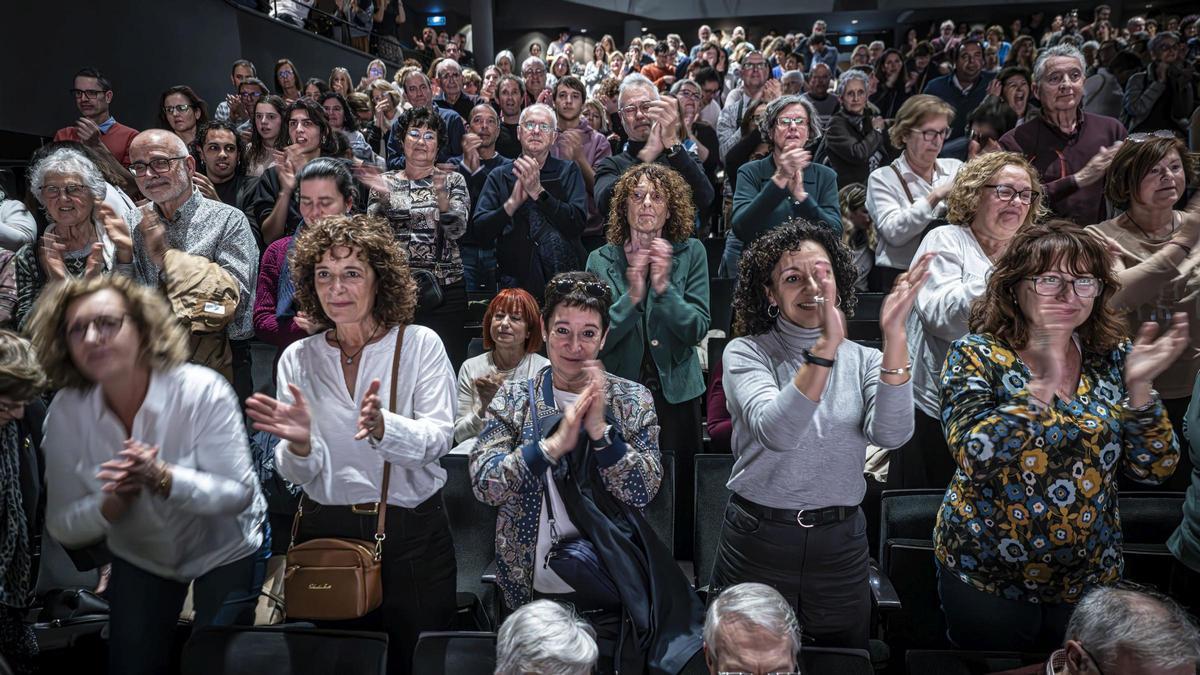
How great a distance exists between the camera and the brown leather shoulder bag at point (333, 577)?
201 centimetres

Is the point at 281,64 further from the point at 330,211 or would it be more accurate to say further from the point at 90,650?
the point at 90,650

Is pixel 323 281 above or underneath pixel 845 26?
underneath

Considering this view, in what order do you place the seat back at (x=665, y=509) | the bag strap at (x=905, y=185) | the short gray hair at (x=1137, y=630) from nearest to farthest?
the short gray hair at (x=1137, y=630) → the seat back at (x=665, y=509) → the bag strap at (x=905, y=185)

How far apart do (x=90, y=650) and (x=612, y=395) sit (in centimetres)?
154

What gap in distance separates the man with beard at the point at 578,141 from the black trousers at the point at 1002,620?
2.59 m

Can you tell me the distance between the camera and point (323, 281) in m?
2.15

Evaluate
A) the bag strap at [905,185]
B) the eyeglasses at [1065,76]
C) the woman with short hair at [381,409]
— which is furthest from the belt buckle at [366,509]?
the eyeglasses at [1065,76]

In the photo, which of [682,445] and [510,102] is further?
[510,102]

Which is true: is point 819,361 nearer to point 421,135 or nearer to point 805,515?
point 805,515

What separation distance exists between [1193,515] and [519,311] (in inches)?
77.5

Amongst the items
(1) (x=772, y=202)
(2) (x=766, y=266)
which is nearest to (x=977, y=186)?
(1) (x=772, y=202)

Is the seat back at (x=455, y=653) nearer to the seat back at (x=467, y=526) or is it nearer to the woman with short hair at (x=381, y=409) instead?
the woman with short hair at (x=381, y=409)

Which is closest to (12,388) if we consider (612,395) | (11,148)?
(612,395)

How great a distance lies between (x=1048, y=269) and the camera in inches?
75.4
